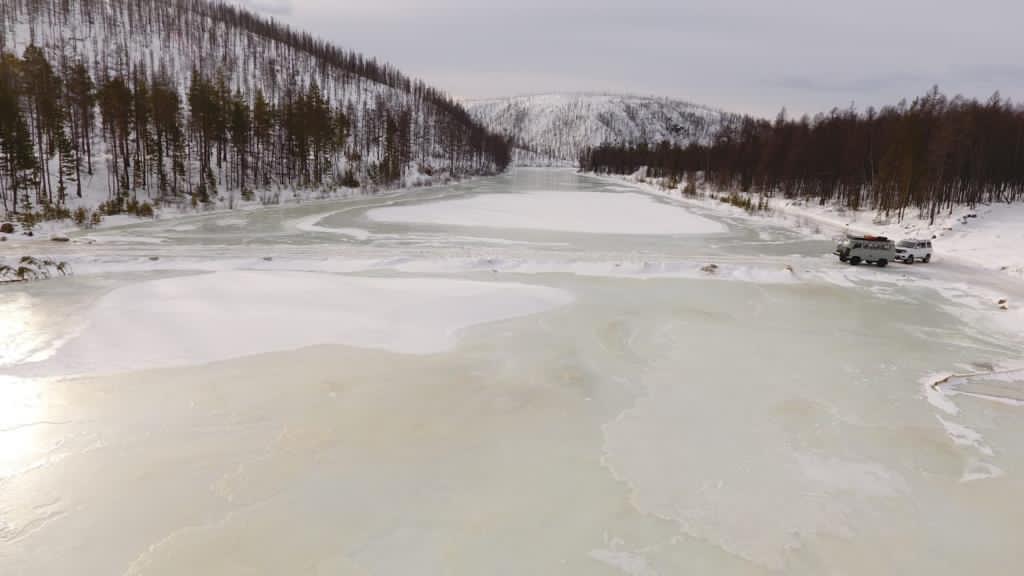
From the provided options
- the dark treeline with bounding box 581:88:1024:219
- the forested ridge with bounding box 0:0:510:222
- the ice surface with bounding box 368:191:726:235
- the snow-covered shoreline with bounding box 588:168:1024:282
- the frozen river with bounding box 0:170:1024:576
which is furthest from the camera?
the dark treeline with bounding box 581:88:1024:219

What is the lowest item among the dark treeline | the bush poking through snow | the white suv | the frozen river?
the frozen river

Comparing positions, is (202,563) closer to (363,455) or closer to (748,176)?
(363,455)

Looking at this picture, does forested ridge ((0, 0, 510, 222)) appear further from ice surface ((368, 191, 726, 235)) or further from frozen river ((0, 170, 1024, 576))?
frozen river ((0, 170, 1024, 576))

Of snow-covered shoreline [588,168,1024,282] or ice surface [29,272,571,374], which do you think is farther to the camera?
snow-covered shoreline [588,168,1024,282]

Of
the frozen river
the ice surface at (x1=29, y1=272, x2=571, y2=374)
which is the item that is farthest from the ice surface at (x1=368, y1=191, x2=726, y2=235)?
the ice surface at (x1=29, y1=272, x2=571, y2=374)

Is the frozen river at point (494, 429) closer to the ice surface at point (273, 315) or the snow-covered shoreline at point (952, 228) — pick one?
the ice surface at point (273, 315)
